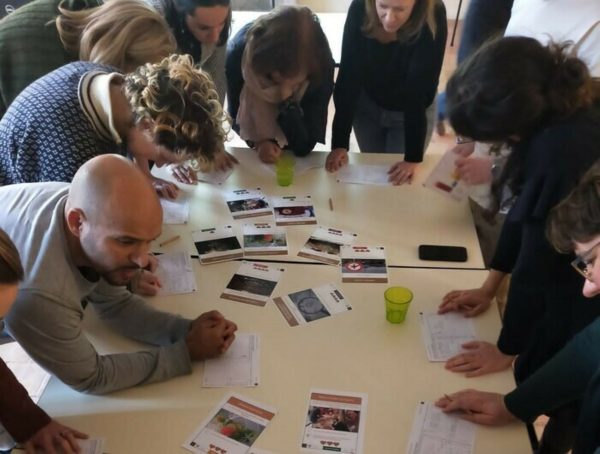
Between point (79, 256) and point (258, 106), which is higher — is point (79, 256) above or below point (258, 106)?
above

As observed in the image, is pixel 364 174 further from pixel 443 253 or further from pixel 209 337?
pixel 209 337

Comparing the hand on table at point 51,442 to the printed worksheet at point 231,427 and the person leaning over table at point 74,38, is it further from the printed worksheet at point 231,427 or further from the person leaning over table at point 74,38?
the person leaning over table at point 74,38

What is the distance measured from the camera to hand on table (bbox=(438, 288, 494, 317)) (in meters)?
1.74

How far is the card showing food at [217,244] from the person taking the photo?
1.96 meters

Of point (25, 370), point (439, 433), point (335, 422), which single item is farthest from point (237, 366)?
point (25, 370)

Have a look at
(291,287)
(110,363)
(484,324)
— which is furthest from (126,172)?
(484,324)

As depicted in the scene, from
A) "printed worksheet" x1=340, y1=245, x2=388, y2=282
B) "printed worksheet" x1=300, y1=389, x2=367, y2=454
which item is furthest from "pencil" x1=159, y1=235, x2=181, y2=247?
"printed worksheet" x1=300, y1=389, x2=367, y2=454

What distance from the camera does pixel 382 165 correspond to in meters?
2.49

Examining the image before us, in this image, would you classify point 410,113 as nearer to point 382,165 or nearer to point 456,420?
point 382,165

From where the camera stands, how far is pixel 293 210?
86.8 inches

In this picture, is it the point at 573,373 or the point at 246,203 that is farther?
the point at 246,203

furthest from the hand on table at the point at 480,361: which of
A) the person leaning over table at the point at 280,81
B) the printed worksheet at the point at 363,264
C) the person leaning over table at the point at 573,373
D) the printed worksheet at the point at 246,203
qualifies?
the person leaning over table at the point at 280,81

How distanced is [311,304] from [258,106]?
3.50ft

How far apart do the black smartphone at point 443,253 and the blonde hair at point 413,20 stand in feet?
2.88
